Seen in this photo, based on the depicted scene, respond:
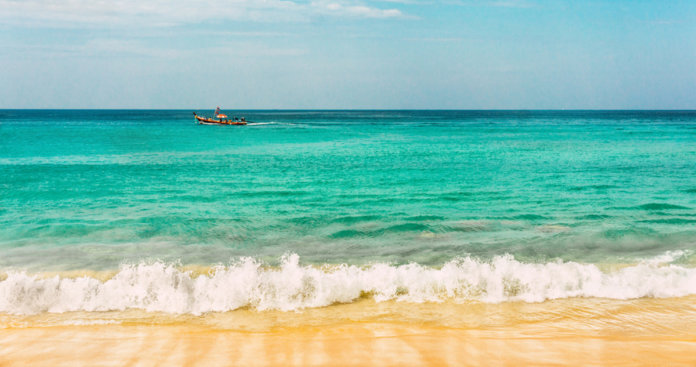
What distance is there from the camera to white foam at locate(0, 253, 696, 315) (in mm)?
7562

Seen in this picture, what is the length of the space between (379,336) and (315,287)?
72.5 inches

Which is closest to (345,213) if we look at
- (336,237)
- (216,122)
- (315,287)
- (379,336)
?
(336,237)

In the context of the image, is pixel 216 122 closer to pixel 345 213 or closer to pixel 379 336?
pixel 345 213

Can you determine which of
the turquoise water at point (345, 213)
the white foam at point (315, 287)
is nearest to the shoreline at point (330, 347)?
the white foam at point (315, 287)

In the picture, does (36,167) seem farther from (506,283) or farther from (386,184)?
(506,283)

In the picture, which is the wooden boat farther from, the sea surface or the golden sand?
the golden sand

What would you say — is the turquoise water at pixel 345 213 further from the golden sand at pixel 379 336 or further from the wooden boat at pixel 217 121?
the wooden boat at pixel 217 121

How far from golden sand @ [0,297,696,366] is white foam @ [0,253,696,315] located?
0.95ft

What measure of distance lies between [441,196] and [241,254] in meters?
7.85

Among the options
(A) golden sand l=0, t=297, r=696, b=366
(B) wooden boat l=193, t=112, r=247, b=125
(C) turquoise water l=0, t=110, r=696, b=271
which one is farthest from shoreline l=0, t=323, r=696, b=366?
(B) wooden boat l=193, t=112, r=247, b=125

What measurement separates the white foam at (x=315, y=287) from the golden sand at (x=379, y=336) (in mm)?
290

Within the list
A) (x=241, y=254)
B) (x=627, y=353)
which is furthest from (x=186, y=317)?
(x=627, y=353)

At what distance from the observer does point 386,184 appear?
18.4m

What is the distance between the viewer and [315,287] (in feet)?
25.9
